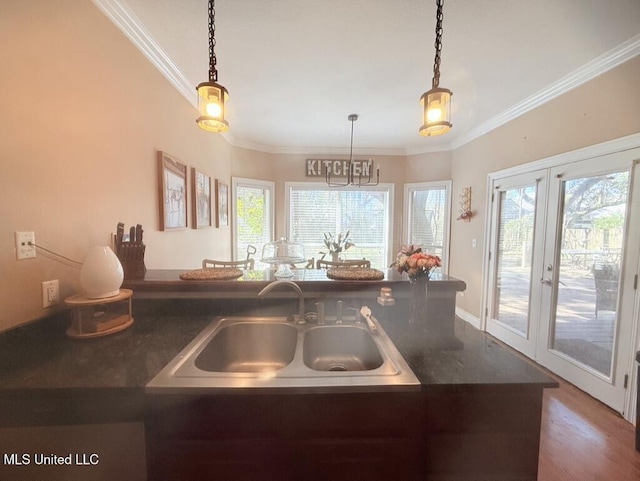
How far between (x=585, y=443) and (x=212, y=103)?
315 centimetres

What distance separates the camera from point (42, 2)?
1198 mm

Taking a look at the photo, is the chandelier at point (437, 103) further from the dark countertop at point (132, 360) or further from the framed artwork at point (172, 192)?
the framed artwork at point (172, 192)

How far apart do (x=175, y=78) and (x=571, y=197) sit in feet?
12.0

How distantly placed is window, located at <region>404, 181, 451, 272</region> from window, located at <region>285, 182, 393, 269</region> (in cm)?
33

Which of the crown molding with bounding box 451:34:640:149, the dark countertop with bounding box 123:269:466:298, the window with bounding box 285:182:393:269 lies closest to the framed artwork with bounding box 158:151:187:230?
the dark countertop with bounding box 123:269:466:298

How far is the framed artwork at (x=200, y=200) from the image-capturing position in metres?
2.84

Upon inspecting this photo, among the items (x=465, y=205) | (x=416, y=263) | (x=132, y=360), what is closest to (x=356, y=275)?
(x=416, y=263)

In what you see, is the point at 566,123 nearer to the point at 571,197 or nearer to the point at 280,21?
the point at 571,197

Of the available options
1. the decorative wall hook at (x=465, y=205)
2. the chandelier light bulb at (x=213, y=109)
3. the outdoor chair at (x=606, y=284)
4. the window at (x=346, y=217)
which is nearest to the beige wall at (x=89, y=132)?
the chandelier light bulb at (x=213, y=109)

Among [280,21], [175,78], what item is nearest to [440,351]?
[280,21]

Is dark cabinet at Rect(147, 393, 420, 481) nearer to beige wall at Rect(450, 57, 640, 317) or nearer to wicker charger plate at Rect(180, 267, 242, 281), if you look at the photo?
wicker charger plate at Rect(180, 267, 242, 281)

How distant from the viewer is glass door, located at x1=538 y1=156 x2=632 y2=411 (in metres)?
2.05

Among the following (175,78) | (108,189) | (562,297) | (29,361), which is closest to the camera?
(29,361)

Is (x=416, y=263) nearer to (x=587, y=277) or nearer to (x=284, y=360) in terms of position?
(x=284, y=360)
